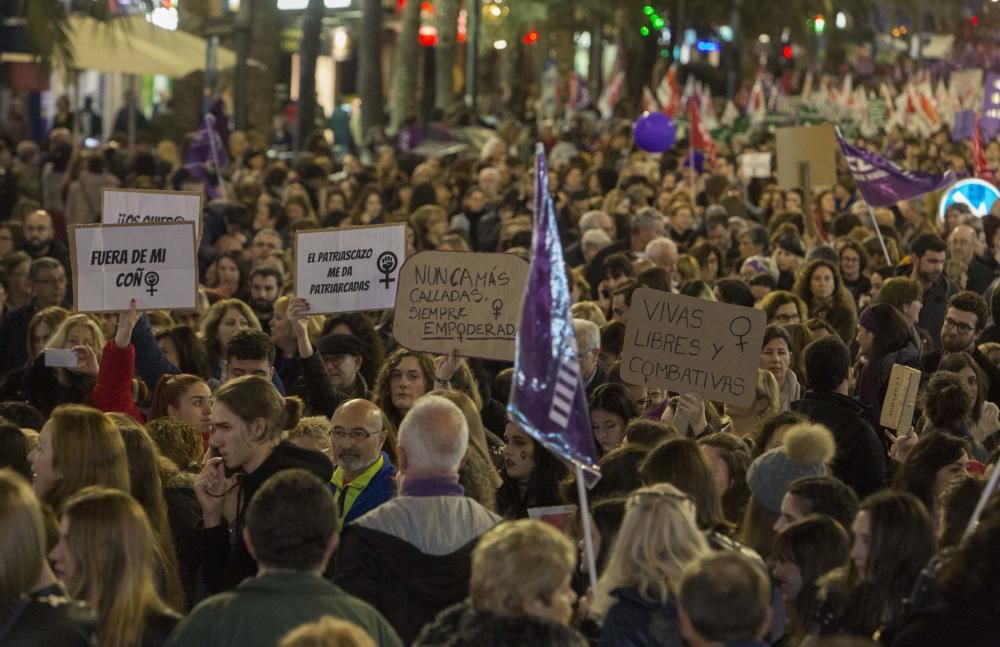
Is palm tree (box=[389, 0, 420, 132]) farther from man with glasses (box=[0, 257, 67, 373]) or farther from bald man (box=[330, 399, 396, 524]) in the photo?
bald man (box=[330, 399, 396, 524])

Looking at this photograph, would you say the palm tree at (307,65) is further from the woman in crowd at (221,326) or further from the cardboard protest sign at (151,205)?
the woman in crowd at (221,326)

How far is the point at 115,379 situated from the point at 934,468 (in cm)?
→ 389

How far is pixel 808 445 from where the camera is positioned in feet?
22.5

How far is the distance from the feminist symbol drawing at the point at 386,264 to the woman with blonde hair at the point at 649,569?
4.92 metres

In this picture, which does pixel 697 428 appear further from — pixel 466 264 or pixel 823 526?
pixel 823 526

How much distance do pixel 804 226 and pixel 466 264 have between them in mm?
8880

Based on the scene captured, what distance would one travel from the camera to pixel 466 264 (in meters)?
9.14

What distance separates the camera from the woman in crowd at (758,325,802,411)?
32.1 ft

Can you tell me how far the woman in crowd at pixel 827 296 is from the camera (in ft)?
40.2

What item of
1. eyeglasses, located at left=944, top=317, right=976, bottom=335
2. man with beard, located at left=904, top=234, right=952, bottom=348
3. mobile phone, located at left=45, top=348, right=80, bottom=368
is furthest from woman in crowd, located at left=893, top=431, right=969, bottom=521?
man with beard, located at left=904, top=234, right=952, bottom=348

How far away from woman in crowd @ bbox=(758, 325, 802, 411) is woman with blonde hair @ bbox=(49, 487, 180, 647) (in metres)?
5.00

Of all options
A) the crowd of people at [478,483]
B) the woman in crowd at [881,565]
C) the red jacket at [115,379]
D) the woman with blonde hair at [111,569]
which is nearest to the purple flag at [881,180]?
the crowd of people at [478,483]

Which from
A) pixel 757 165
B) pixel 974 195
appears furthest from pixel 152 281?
pixel 757 165

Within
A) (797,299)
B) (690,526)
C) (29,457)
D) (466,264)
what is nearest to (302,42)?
(797,299)
